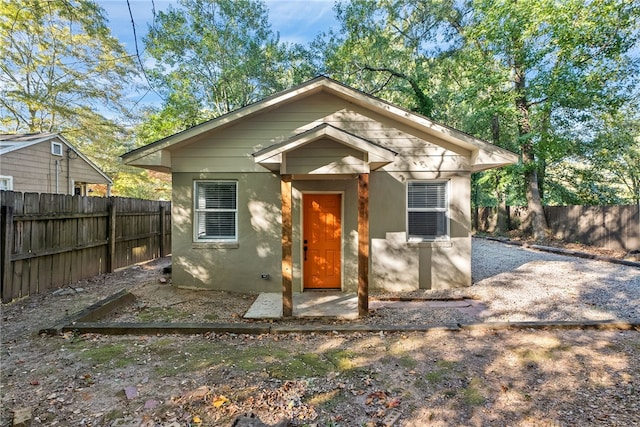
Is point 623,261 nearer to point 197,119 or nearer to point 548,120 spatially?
point 548,120

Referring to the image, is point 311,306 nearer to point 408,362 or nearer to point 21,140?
point 408,362

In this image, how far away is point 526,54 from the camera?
13.2 metres

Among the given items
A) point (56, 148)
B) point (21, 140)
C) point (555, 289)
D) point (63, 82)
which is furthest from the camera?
point (63, 82)

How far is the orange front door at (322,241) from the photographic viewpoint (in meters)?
7.18

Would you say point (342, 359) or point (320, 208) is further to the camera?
point (320, 208)

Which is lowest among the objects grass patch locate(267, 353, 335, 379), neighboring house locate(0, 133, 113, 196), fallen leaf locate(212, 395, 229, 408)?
grass patch locate(267, 353, 335, 379)

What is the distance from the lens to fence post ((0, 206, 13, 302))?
5.51 meters

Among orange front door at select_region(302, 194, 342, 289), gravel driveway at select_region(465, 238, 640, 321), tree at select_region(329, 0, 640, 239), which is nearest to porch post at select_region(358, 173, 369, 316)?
orange front door at select_region(302, 194, 342, 289)

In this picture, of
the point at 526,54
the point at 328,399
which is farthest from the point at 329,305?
the point at 526,54

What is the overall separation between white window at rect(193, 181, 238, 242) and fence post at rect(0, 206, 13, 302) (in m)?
3.16

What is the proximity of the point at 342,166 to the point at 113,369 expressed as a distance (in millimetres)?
4124

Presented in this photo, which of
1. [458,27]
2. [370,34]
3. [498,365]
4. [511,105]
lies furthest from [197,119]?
[498,365]

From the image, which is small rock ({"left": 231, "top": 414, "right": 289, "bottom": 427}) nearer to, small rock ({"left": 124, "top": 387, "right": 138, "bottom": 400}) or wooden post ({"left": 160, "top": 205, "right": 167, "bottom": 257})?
small rock ({"left": 124, "top": 387, "right": 138, "bottom": 400})

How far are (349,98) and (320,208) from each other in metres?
2.60
